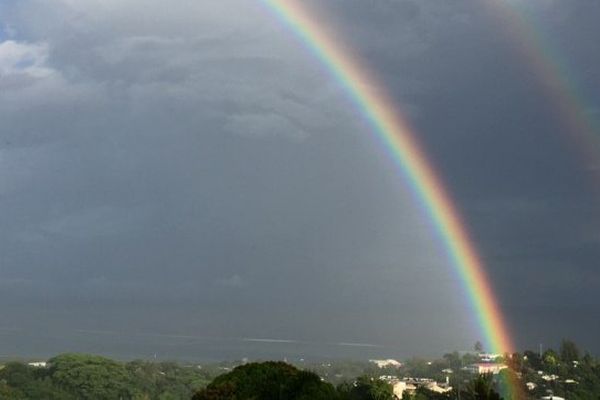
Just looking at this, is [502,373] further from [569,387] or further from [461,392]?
[461,392]

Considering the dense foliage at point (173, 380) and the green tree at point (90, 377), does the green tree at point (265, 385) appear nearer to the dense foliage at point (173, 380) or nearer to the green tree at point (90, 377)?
the dense foliage at point (173, 380)

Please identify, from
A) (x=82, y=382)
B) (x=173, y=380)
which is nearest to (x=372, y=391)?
(x=82, y=382)

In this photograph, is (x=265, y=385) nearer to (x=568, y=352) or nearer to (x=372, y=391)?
(x=372, y=391)

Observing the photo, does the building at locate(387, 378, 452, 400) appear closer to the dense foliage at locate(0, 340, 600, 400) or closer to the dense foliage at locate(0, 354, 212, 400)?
the dense foliage at locate(0, 340, 600, 400)

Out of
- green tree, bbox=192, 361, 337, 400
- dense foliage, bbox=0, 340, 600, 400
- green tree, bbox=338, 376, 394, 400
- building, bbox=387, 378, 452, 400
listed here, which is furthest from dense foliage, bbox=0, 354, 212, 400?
green tree, bbox=192, 361, 337, 400

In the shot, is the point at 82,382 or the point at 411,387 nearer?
the point at 82,382

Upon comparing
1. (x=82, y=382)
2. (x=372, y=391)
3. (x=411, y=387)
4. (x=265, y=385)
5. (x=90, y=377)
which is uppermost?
(x=265, y=385)

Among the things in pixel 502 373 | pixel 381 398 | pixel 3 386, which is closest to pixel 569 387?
pixel 502 373

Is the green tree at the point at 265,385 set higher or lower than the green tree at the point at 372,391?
higher

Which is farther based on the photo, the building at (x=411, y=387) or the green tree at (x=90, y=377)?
the green tree at (x=90, y=377)

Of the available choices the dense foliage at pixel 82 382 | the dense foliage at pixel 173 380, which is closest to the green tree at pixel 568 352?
the dense foliage at pixel 173 380

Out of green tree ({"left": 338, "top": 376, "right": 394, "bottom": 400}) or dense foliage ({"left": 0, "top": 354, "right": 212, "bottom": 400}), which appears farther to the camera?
dense foliage ({"left": 0, "top": 354, "right": 212, "bottom": 400})

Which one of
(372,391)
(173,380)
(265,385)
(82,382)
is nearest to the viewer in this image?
(265,385)
